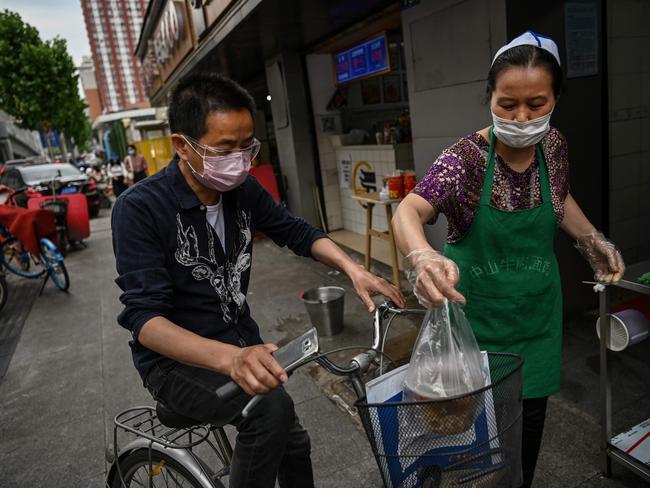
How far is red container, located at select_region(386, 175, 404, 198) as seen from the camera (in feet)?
16.1

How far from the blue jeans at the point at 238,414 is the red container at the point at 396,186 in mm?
3513

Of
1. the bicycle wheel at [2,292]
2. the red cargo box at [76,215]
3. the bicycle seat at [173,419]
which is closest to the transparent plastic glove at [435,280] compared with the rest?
the bicycle seat at [173,419]

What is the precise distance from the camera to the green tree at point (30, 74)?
21.9 m

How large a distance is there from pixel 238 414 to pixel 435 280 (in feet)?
2.83

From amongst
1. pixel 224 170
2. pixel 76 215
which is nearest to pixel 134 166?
pixel 76 215

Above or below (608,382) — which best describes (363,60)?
above

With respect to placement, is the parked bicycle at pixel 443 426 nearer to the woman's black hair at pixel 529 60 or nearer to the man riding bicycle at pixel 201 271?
the man riding bicycle at pixel 201 271

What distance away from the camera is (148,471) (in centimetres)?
203

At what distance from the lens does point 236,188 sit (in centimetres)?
195

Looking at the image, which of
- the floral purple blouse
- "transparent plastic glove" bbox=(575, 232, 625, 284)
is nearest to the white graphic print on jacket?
the floral purple blouse

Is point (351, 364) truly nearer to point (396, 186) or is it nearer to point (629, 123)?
point (396, 186)

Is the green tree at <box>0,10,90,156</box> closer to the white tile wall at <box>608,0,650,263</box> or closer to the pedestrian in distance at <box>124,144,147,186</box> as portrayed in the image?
the pedestrian in distance at <box>124,144,147,186</box>

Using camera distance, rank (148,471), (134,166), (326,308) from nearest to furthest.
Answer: (148,471)
(326,308)
(134,166)

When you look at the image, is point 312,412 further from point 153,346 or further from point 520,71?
point 520,71
